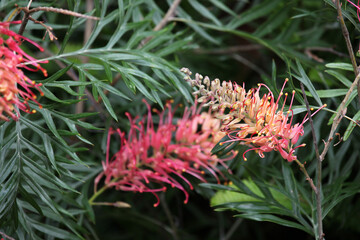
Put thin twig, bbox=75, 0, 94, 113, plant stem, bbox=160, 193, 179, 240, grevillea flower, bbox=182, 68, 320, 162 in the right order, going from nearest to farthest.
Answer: grevillea flower, bbox=182, 68, 320, 162
plant stem, bbox=160, 193, 179, 240
thin twig, bbox=75, 0, 94, 113

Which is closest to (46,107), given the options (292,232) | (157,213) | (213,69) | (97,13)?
(97,13)

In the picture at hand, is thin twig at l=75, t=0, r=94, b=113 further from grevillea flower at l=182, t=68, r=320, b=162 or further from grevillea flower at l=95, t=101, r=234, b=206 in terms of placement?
grevillea flower at l=182, t=68, r=320, b=162

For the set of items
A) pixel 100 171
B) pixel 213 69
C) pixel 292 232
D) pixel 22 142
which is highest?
pixel 213 69

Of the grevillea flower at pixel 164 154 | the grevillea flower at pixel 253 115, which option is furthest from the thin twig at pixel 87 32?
the grevillea flower at pixel 253 115

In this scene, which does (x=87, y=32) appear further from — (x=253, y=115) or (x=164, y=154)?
(x=253, y=115)

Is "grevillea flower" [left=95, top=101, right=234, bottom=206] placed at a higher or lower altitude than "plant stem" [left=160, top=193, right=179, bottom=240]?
higher

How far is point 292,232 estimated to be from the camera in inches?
54.2

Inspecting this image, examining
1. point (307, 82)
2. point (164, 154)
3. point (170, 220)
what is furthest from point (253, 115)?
point (170, 220)

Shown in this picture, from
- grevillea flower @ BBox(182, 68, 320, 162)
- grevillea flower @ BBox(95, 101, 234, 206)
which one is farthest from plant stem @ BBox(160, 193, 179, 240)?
grevillea flower @ BBox(182, 68, 320, 162)

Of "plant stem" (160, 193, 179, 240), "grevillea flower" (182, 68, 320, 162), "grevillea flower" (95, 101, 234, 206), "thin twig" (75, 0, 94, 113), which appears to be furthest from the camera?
"thin twig" (75, 0, 94, 113)

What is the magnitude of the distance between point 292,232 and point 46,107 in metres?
0.93

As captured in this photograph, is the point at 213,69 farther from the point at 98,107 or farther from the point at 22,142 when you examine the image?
the point at 22,142

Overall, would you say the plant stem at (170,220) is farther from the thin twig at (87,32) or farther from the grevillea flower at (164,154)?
the thin twig at (87,32)

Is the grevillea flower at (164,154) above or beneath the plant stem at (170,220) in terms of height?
above
